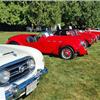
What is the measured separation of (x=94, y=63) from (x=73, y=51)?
1.12m

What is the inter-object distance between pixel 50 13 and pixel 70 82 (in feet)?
109

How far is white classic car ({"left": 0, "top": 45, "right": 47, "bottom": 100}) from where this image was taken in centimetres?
456

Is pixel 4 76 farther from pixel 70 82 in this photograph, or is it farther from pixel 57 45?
pixel 57 45

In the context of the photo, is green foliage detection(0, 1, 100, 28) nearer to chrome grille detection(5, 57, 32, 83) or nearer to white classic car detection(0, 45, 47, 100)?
white classic car detection(0, 45, 47, 100)

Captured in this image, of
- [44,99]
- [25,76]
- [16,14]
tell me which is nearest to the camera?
[25,76]

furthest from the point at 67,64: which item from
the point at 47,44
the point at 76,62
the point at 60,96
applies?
the point at 60,96

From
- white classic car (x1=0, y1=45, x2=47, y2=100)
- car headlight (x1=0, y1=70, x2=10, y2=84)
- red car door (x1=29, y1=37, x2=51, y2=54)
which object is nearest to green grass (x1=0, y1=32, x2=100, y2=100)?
white classic car (x1=0, y1=45, x2=47, y2=100)

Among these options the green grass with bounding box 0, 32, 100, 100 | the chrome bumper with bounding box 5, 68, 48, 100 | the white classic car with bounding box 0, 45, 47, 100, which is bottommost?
the green grass with bounding box 0, 32, 100, 100

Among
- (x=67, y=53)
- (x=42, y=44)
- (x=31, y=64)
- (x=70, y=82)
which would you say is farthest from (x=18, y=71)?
(x=42, y=44)

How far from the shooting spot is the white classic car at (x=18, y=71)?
456 centimetres

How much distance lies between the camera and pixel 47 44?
35.8 ft

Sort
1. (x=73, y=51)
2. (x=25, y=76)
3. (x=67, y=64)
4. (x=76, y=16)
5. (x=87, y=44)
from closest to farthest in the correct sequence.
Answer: (x=25, y=76) → (x=67, y=64) → (x=73, y=51) → (x=87, y=44) → (x=76, y=16)

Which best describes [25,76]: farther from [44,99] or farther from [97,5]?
[97,5]

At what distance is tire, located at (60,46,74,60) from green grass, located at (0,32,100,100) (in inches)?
24.5
